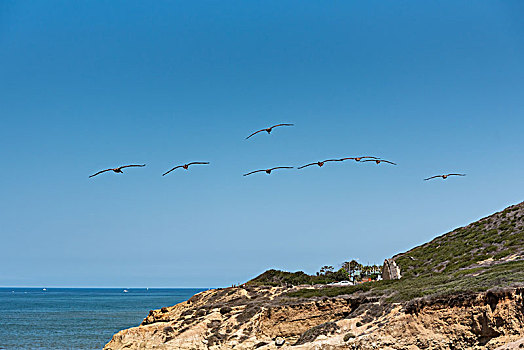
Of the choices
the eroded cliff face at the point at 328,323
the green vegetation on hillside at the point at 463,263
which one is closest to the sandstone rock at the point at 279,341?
the eroded cliff face at the point at 328,323

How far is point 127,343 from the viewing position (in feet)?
128

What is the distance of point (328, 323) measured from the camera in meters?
33.8

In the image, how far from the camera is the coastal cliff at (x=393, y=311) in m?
26.8

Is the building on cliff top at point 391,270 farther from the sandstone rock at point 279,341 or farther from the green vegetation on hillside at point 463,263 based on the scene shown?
the sandstone rock at point 279,341

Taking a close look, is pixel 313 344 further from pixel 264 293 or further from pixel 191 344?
pixel 264 293

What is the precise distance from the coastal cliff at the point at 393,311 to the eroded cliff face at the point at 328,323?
0.17 ft

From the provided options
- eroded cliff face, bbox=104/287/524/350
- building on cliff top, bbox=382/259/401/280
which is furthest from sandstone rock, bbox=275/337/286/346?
building on cliff top, bbox=382/259/401/280

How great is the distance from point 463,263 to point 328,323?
2055cm

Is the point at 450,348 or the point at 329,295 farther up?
the point at 329,295

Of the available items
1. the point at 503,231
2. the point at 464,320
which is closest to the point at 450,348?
the point at 464,320

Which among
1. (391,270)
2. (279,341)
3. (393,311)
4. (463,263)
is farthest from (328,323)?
(391,270)

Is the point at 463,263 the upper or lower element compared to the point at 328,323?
upper

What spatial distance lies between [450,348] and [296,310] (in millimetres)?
13864

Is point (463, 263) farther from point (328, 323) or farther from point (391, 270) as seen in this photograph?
point (328, 323)
